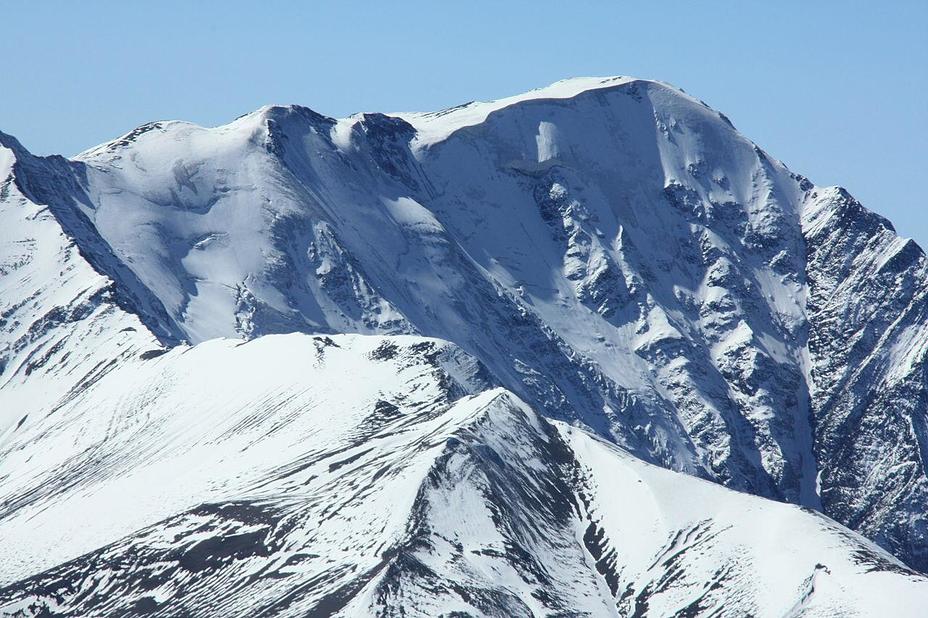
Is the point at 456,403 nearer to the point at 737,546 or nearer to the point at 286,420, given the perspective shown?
the point at 286,420

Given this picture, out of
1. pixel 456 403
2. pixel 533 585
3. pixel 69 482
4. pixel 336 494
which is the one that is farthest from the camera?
pixel 69 482

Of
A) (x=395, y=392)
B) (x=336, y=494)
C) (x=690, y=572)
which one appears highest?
(x=395, y=392)

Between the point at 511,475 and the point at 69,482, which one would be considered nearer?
the point at 511,475

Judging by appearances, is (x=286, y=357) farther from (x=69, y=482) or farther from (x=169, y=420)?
(x=69, y=482)

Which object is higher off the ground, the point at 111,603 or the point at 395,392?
the point at 395,392

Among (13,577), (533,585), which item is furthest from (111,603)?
(533,585)

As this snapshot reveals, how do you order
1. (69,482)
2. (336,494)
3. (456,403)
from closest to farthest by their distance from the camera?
1. (336,494)
2. (456,403)
3. (69,482)
